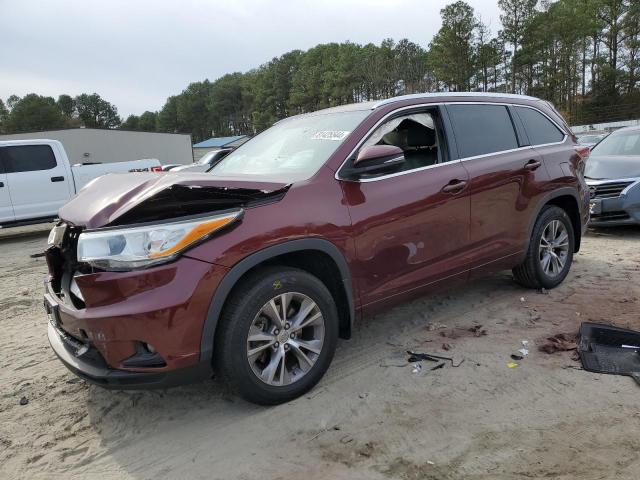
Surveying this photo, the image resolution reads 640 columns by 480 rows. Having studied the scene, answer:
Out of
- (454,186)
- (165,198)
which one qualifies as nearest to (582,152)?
(454,186)

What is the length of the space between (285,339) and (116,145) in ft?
127

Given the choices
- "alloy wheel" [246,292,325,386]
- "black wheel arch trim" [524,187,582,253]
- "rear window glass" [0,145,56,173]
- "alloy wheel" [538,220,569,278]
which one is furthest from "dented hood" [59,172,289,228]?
"rear window glass" [0,145,56,173]

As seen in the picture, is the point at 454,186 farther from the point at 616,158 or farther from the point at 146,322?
the point at 616,158

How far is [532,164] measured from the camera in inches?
175

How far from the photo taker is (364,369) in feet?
11.3

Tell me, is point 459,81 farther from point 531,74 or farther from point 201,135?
point 201,135

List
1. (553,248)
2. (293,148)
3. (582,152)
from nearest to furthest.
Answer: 1. (293,148)
2. (553,248)
3. (582,152)

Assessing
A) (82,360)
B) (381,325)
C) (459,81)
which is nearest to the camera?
(82,360)

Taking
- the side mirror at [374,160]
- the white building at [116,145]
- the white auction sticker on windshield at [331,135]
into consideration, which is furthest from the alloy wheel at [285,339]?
the white building at [116,145]

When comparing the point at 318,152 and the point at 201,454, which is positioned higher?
the point at 318,152

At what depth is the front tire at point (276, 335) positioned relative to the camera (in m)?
2.74

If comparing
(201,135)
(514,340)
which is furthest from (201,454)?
(201,135)

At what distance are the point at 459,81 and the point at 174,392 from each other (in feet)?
207

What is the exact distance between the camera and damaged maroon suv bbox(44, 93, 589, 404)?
2568 mm
